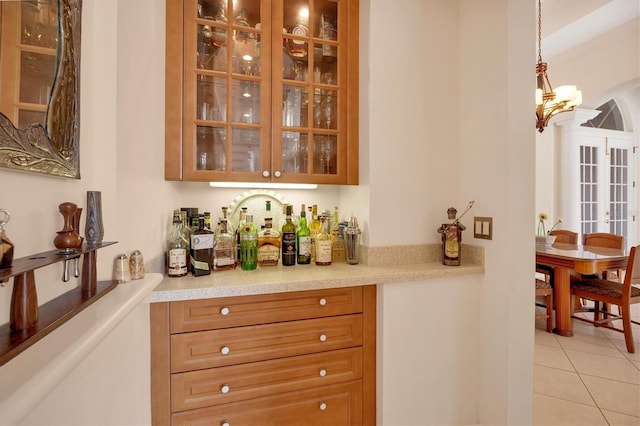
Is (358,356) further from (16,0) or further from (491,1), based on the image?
(491,1)

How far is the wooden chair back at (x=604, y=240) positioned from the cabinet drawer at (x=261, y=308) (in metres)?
3.69

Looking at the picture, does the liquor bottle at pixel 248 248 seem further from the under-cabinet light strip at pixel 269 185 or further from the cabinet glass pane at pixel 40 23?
the cabinet glass pane at pixel 40 23

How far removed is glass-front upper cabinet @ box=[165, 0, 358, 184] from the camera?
1.51 metres

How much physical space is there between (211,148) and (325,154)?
62cm

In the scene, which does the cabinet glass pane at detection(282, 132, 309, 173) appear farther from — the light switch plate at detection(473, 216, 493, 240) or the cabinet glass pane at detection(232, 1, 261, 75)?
the light switch plate at detection(473, 216, 493, 240)

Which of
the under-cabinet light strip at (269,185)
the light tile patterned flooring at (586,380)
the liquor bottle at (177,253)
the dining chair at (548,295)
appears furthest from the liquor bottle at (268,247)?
the dining chair at (548,295)

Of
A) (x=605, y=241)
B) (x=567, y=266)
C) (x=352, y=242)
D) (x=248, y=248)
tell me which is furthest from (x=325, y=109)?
(x=605, y=241)

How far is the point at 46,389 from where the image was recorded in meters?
0.44

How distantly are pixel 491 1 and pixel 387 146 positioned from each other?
3.11 ft

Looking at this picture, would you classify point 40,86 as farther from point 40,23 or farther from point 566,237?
point 566,237

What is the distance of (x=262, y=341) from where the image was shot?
1.37 m

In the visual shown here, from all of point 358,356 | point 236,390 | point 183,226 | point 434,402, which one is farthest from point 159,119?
point 434,402

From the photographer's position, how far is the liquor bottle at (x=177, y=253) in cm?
143

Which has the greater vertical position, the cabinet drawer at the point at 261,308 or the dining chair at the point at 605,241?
the dining chair at the point at 605,241
